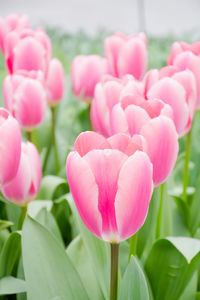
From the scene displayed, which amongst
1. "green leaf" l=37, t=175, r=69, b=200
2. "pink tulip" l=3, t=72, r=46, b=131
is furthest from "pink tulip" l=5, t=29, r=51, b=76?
"green leaf" l=37, t=175, r=69, b=200

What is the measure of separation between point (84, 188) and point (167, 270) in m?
0.38

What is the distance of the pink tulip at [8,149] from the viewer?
0.61 metres

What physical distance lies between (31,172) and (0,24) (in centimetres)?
72

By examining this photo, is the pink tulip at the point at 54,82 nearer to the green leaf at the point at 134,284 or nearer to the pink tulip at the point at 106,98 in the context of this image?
the pink tulip at the point at 106,98

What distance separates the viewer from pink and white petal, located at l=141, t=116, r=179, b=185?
0.56 m

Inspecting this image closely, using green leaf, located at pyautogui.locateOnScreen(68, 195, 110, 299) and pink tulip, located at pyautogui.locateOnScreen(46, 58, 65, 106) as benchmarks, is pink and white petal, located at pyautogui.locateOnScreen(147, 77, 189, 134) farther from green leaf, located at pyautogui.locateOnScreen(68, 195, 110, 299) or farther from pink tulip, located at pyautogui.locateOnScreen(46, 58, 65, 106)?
pink tulip, located at pyautogui.locateOnScreen(46, 58, 65, 106)

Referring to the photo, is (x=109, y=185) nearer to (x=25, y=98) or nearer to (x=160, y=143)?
(x=160, y=143)

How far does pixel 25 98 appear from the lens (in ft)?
3.09

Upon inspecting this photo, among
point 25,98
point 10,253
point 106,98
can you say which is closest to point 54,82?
point 25,98

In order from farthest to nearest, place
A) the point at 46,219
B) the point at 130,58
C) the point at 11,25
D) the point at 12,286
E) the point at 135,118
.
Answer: the point at 11,25, the point at 130,58, the point at 46,219, the point at 12,286, the point at 135,118

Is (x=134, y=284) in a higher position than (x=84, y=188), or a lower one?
lower

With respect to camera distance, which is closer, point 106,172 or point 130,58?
point 106,172

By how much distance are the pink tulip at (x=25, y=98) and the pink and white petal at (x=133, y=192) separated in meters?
0.49

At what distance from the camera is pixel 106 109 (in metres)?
0.78
